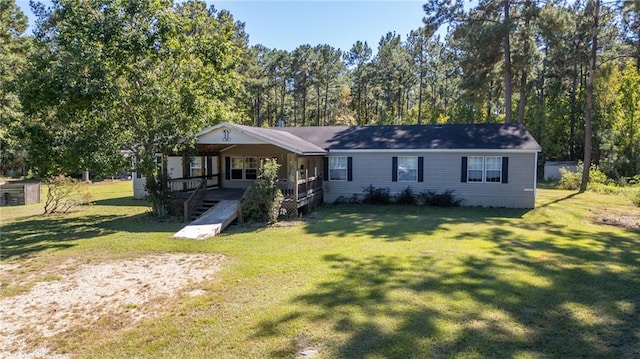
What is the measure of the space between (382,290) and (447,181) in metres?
11.0

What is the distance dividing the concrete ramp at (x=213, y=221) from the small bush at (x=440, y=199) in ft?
25.4

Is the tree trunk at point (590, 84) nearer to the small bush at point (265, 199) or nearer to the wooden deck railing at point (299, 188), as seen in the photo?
the wooden deck railing at point (299, 188)

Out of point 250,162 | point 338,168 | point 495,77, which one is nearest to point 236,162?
point 250,162

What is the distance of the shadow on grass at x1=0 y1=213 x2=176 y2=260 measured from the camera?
32.9 feet

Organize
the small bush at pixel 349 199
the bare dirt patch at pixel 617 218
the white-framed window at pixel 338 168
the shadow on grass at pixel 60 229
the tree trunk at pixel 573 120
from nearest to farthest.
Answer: the shadow on grass at pixel 60 229
the bare dirt patch at pixel 617 218
the small bush at pixel 349 199
the white-framed window at pixel 338 168
the tree trunk at pixel 573 120

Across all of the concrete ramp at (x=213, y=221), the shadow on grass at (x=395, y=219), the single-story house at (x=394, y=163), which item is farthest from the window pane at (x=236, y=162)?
the shadow on grass at (x=395, y=219)

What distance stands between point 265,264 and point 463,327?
13.7 ft

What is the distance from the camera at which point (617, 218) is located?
547 inches

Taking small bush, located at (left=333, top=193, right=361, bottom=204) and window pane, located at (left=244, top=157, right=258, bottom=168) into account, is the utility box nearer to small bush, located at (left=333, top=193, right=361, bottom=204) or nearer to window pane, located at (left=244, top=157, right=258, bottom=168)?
window pane, located at (left=244, top=157, right=258, bottom=168)

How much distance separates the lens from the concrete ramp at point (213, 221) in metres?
10.9

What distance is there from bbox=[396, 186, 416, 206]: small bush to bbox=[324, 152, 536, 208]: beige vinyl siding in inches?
9.4

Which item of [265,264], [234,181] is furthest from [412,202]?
[265,264]

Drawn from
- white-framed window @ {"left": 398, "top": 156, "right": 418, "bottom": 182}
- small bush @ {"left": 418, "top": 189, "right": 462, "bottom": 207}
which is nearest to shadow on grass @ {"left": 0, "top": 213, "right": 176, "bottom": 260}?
white-framed window @ {"left": 398, "top": 156, "right": 418, "bottom": 182}

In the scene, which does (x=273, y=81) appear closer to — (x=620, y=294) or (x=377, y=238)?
(x=377, y=238)
